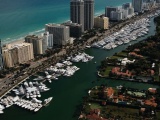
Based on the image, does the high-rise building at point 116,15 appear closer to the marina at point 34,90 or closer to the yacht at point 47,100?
the marina at point 34,90

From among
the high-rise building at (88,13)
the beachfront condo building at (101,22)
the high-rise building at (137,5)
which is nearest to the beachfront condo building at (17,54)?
the high-rise building at (88,13)

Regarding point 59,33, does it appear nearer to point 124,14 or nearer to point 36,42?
point 36,42

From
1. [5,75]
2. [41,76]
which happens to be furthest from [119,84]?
[5,75]

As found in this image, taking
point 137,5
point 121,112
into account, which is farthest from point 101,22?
point 121,112

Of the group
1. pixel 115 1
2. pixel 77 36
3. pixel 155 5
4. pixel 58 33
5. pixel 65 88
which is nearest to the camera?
pixel 65 88

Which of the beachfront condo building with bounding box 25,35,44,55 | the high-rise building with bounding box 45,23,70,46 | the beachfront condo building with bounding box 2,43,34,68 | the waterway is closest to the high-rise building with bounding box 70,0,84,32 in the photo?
Answer: the high-rise building with bounding box 45,23,70,46

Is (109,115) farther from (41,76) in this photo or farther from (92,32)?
(92,32)
